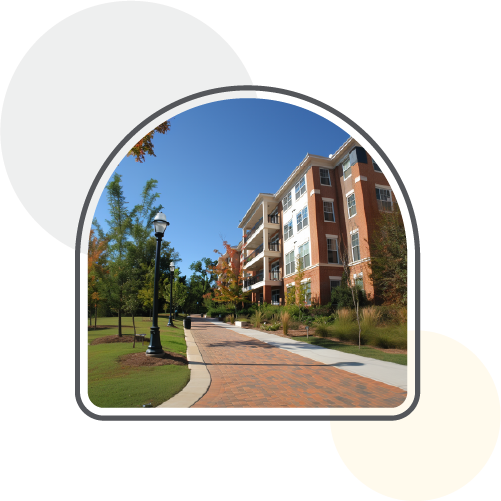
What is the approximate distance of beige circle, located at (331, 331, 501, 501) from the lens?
2213 mm

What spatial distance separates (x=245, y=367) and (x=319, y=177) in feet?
28.3

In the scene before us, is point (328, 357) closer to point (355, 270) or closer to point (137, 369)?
point (355, 270)

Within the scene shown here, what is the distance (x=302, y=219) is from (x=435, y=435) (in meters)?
14.2

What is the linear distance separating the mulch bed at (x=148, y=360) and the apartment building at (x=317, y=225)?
4122 millimetres

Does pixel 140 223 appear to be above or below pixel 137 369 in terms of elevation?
above

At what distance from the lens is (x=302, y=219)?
1612 centimetres

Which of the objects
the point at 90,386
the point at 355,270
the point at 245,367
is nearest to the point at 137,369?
the point at 90,386

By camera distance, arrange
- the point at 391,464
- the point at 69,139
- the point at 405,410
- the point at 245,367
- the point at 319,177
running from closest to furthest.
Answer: the point at 391,464 → the point at 405,410 → the point at 69,139 → the point at 245,367 → the point at 319,177

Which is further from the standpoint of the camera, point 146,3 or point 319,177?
point 319,177

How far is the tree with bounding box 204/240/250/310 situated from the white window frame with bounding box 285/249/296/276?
3689 millimetres

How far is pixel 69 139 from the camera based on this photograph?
278cm

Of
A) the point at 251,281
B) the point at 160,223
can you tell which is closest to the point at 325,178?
the point at 160,223

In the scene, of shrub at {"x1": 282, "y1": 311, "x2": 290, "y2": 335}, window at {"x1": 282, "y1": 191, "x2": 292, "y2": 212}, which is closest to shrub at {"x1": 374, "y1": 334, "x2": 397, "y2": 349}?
shrub at {"x1": 282, "y1": 311, "x2": 290, "y2": 335}

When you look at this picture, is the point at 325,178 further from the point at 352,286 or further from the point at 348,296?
the point at 352,286
